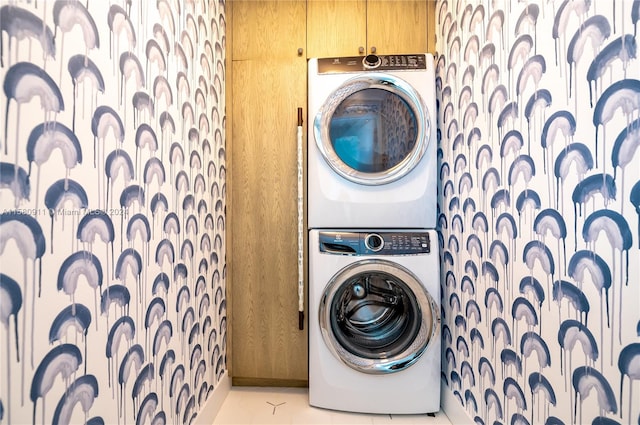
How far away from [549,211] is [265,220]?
4.29 ft

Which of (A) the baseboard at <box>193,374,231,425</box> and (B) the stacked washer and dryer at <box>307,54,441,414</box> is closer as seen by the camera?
(A) the baseboard at <box>193,374,231,425</box>

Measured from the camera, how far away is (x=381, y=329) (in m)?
1.53

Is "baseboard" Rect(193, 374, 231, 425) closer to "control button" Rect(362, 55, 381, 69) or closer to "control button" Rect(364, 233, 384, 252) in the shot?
"control button" Rect(364, 233, 384, 252)

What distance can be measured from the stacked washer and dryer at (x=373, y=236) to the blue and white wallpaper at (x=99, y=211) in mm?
597

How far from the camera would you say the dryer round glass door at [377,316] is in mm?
1424

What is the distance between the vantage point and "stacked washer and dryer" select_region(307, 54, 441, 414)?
1.44m

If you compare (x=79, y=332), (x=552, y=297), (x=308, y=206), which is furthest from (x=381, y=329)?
(x=79, y=332)

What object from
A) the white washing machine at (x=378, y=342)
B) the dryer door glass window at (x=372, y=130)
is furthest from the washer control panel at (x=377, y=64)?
the white washing machine at (x=378, y=342)

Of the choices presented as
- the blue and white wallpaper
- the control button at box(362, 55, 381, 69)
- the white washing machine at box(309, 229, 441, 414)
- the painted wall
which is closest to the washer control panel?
the control button at box(362, 55, 381, 69)

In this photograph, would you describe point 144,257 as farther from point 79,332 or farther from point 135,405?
point 135,405

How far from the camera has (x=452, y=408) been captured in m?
1.43

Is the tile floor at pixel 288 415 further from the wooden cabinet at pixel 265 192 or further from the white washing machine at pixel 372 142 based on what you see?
the white washing machine at pixel 372 142

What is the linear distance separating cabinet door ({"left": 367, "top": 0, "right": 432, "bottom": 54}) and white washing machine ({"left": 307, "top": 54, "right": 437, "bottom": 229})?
0.21 m

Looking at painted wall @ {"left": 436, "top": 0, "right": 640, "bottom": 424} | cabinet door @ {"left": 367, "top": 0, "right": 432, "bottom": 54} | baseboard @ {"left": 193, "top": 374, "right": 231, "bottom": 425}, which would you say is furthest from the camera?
cabinet door @ {"left": 367, "top": 0, "right": 432, "bottom": 54}
